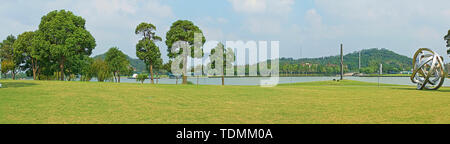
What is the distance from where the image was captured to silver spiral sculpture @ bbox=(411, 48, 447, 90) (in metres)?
26.1

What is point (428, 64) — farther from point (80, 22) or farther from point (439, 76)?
point (80, 22)

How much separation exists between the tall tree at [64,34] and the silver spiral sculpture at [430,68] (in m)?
41.8

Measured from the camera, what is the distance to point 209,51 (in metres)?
47.9

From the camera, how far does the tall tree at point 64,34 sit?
4200cm

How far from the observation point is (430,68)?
26.1 m

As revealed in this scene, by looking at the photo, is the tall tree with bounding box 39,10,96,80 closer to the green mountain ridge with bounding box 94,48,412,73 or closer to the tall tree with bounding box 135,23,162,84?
the tall tree with bounding box 135,23,162,84

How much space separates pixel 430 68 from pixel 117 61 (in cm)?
6239

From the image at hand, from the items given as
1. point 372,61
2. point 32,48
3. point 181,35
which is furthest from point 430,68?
point 372,61

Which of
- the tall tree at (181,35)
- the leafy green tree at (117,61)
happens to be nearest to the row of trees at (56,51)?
the leafy green tree at (117,61)

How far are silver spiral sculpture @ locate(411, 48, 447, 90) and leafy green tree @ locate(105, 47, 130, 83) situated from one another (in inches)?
2345

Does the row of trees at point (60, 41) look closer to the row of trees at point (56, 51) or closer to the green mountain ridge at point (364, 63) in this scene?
the row of trees at point (56, 51)
